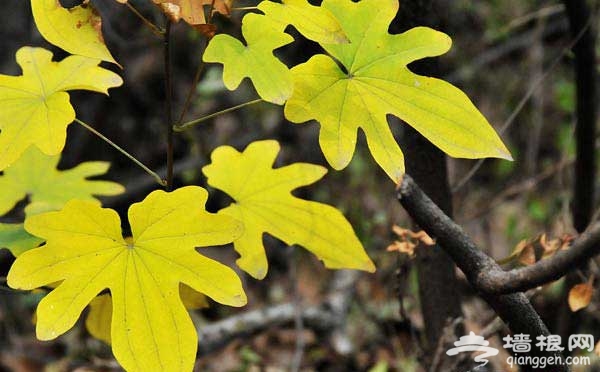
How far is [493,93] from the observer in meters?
2.97

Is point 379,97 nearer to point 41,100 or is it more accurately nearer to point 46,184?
point 41,100

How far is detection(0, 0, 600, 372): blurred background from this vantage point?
80.5 inches

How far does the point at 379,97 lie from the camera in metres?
0.90

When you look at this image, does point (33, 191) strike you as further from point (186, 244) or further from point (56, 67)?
point (186, 244)

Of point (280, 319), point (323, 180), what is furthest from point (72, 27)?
point (323, 180)

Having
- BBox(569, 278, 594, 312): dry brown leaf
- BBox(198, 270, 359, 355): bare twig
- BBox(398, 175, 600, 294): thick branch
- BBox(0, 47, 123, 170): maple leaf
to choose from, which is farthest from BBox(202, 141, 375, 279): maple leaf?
BBox(198, 270, 359, 355): bare twig

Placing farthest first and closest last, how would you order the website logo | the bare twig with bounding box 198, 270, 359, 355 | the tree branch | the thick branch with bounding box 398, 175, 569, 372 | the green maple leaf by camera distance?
1. the bare twig with bounding box 198, 270, 359, 355
2. the tree branch
3. the website logo
4. the green maple leaf
5. the thick branch with bounding box 398, 175, 569, 372

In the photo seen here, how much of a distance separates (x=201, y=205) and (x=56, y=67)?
329mm

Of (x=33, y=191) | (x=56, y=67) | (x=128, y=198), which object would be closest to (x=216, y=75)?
(x=128, y=198)

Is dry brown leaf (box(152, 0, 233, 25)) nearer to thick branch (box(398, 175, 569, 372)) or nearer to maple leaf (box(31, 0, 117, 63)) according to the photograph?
maple leaf (box(31, 0, 117, 63))

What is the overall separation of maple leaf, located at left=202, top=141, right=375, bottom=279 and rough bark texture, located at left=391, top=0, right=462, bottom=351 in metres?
0.27

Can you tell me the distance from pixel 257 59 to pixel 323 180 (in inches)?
78.7

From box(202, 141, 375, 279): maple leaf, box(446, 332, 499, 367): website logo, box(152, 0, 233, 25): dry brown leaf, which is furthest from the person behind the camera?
box(446, 332, 499, 367): website logo

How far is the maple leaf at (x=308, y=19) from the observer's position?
833mm
